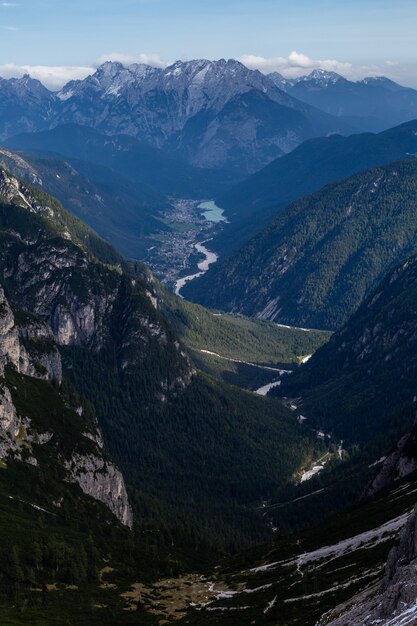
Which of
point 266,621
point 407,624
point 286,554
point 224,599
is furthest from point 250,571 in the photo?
point 407,624

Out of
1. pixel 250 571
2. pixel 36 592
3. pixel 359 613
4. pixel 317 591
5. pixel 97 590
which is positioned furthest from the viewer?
pixel 250 571

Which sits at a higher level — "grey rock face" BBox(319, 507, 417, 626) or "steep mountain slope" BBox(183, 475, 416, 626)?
"grey rock face" BBox(319, 507, 417, 626)

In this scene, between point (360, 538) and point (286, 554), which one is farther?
point (286, 554)

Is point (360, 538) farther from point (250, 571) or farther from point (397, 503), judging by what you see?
point (250, 571)

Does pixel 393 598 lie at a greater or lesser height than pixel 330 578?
greater

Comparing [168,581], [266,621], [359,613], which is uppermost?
[359,613]

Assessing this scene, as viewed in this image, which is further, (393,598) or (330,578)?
(330,578)

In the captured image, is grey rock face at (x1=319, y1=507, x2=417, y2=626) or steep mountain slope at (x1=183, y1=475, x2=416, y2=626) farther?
steep mountain slope at (x1=183, y1=475, x2=416, y2=626)

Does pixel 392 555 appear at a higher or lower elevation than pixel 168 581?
higher

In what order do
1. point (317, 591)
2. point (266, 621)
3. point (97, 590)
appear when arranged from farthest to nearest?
point (97, 590) → point (317, 591) → point (266, 621)

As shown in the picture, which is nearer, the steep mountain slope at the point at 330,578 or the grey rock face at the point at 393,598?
the grey rock face at the point at 393,598

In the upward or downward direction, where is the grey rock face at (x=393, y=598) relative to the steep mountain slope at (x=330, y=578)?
upward
